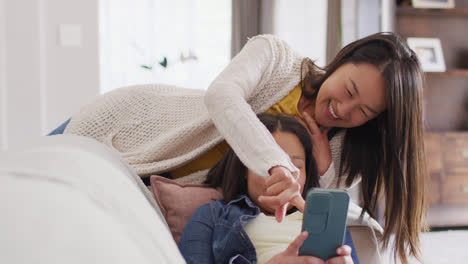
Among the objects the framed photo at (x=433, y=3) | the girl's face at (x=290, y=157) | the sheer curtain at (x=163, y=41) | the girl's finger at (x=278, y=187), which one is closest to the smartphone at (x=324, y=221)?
the girl's finger at (x=278, y=187)

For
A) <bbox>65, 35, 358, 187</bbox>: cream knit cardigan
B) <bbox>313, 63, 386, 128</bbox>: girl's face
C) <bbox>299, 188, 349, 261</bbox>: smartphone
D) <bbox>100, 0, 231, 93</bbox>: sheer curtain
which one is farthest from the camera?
<bbox>100, 0, 231, 93</bbox>: sheer curtain

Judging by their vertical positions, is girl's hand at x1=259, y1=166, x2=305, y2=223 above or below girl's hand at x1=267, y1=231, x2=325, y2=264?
above

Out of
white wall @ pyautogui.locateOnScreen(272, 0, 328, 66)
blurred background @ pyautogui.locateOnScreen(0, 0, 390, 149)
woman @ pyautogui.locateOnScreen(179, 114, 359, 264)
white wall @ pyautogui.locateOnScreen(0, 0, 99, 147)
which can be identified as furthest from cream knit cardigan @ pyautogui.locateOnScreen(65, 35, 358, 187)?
white wall @ pyautogui.locateOnScreen(272, 0, 328, 66)

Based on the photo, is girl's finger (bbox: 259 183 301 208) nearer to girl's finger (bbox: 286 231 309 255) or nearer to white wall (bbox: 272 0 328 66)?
girl's finger (bbox: 286 231 309 255)

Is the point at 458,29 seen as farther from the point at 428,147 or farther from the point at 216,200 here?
the point at 216,200

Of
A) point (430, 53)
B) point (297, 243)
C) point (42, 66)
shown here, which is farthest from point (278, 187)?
point (430, 53)

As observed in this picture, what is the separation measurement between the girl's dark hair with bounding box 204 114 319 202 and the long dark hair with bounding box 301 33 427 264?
174mm

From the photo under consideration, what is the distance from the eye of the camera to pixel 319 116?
4.37ft

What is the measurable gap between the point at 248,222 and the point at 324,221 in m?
0.33

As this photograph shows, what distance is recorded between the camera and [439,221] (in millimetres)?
3121

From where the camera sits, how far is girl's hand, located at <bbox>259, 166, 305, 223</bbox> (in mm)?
830

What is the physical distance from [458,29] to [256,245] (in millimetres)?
2991

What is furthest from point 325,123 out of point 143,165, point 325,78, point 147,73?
point 147,73

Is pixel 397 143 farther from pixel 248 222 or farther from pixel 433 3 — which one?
pixel 433 3
